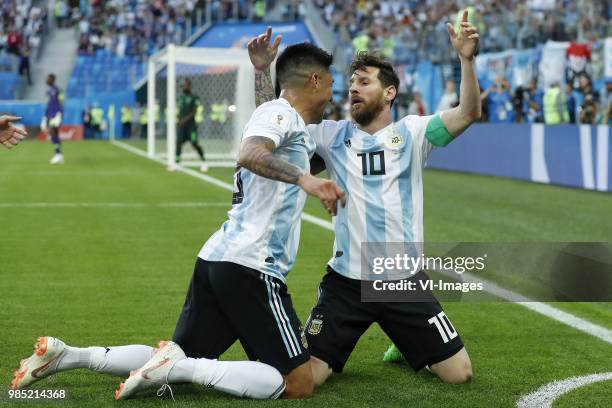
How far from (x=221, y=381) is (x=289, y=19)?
38.6m

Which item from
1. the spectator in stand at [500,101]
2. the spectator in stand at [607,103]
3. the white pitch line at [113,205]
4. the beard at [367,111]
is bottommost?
the white pitch line at [113,205]

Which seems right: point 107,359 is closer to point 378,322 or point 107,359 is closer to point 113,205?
point 378,322

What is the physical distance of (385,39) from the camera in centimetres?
3647

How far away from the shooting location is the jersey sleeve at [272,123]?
Result: 472cm

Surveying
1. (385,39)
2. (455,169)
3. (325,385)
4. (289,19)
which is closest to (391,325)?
(325,385)

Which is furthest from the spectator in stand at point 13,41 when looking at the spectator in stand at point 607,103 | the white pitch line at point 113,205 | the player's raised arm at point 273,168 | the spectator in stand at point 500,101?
the player's raised arm at point 273,168

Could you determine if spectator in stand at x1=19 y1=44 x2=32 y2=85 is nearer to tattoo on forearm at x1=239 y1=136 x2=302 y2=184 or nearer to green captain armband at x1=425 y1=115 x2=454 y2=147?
green captain armband at x1=425 y1=115 x2=454 y2=147

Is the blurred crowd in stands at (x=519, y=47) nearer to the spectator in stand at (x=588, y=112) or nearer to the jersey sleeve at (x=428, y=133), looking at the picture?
the spectator in stand at (x=588, y=112)

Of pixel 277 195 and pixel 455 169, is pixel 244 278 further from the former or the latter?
pixel 455 169

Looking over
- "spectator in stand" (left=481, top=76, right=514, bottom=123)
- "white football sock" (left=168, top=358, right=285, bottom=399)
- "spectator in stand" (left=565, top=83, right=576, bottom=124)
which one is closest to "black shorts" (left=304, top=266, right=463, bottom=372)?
"white football sock" (left=168, top=358, right=285, bottom=399)

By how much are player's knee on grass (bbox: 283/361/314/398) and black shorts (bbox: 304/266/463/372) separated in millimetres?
464

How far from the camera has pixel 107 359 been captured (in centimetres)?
517

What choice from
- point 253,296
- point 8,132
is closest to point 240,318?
point 253,296

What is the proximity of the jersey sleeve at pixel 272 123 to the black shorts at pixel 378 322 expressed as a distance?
44.3 inches
